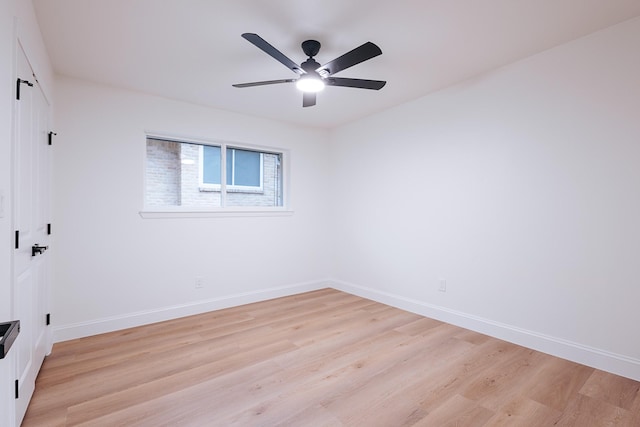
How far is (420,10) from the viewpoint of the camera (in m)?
2.05

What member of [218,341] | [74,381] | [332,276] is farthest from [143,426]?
[332,276]

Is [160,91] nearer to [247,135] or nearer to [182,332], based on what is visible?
[247,135]

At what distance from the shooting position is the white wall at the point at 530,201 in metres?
2.29

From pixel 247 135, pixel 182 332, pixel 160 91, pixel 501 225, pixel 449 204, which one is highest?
pixel 160 91

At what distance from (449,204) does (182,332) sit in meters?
3.13

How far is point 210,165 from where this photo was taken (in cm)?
399

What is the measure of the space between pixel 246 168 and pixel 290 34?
7.53 ft

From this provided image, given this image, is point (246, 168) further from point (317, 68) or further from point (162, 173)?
point (317, 68)

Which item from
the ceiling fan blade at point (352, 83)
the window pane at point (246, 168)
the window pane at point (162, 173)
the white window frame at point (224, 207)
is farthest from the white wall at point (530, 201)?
the window pane at point (162, 173)

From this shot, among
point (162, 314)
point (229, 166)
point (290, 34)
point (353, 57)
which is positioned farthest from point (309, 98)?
point (162, 314)

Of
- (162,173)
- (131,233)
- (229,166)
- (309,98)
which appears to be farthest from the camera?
(229,166)

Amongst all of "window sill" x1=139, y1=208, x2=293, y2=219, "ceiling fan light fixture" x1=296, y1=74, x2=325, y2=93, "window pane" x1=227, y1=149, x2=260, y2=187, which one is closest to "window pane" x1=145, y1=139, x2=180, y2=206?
"window sill" x1=139, y1=208, x2=293, y2=219

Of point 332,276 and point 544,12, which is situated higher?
point 544,12

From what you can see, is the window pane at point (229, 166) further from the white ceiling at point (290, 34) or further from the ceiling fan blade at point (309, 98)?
the ceiling fan blade at point (309, 98)
